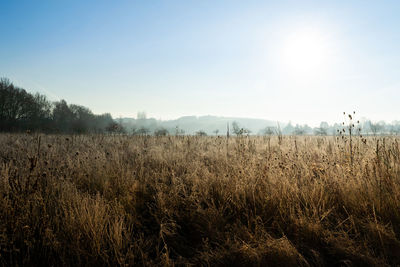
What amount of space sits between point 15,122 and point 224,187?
42440 mm

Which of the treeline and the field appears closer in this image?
the field

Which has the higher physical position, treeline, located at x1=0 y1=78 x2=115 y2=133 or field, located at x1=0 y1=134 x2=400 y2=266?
treeline, located at x1=0 y1=78 x2=115 y2=133

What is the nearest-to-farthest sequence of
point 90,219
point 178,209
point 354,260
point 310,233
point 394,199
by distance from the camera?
point 354,260 < point 90,219 < point 310,233 < point 394,199 < point 178,209

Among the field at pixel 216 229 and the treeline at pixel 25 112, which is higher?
the treeline at pixel 25 112

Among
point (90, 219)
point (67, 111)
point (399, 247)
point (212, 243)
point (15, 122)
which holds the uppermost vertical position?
point (67, 111)

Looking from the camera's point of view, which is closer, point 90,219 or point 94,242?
point 94,242

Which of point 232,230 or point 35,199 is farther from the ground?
point 35,199

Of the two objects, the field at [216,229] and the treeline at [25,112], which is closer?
the field at [216,229]

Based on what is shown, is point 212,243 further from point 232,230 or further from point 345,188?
point 345,188

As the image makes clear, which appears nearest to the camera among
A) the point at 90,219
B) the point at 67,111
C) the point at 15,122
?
the point at 90,219

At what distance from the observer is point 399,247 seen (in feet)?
6.45

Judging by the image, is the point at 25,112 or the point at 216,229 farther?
the point at 25,112

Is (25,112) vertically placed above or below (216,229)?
above

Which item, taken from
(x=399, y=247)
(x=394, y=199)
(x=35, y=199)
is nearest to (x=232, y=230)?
(x=399, y=247)
